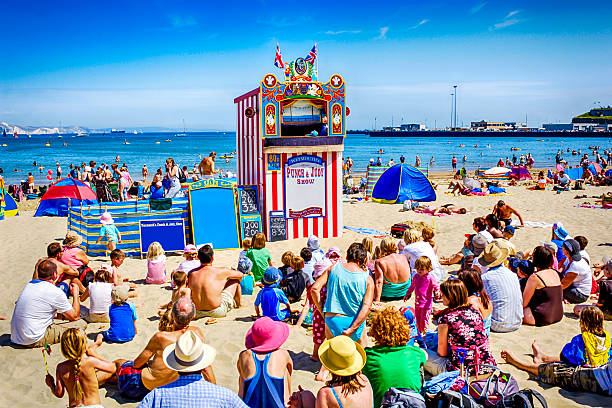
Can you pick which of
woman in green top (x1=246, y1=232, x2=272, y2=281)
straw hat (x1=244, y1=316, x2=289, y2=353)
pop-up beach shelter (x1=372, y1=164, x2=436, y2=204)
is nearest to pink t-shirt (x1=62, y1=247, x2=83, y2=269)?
woman in green top (x1=246, y1=232, x2=272, y2=281)

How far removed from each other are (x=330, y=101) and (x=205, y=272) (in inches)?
225

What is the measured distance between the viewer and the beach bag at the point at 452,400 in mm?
3072

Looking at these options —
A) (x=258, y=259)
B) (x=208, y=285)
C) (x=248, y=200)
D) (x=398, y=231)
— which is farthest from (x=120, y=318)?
(x=398, y=231)

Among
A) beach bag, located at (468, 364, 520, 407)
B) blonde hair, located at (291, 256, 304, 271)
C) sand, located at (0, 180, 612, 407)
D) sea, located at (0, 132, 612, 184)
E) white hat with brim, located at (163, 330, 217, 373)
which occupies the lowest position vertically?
sand, located at (0, 180, 612, 407)

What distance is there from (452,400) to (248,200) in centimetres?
774

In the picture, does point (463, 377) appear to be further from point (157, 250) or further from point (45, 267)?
point (157, 250)

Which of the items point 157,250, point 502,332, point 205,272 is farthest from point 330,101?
point 502,332

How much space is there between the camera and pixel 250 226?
10.2m

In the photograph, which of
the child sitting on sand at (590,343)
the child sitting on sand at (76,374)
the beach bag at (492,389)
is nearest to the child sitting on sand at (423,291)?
the child sitting on sand at (590,343)

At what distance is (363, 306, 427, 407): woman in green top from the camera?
3.29m

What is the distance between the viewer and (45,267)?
16.6 feet

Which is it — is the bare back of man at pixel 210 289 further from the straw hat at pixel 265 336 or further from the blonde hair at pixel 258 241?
the straw hat at pixel 265 336

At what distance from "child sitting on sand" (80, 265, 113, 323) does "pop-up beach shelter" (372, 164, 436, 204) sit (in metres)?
11.6

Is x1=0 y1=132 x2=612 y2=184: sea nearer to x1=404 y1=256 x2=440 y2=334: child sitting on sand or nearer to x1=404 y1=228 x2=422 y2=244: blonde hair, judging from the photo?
x1=404 y1=228 x2=422 y2=244: blonde hair
